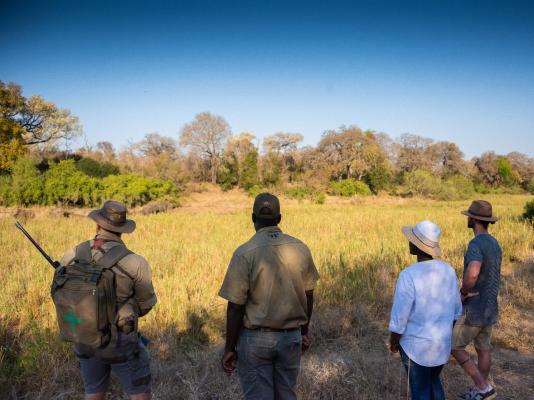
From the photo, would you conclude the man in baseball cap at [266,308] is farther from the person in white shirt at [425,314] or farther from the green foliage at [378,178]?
the green foliage at [378,178]

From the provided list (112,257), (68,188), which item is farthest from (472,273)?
(68,188)

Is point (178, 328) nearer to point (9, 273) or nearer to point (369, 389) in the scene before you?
point (369, 389)

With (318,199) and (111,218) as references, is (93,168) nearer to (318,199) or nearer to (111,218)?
(318,199)

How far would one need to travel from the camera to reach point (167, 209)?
22.2 meters

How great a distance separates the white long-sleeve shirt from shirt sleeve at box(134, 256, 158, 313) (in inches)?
65.0

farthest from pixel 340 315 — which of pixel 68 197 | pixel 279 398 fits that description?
pixel 68 197

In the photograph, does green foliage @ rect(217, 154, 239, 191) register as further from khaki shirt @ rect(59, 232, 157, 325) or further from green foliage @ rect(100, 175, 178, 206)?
khaki shirt @ rect(59, 232, 157, 325)

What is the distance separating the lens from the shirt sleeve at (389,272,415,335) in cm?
234

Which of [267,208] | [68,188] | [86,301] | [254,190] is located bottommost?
[254,190]

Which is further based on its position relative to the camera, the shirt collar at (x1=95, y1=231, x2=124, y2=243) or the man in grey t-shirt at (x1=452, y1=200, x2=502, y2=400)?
the man in grey t-shirt at (x1=452, y1=200, x2=502, y2=400)

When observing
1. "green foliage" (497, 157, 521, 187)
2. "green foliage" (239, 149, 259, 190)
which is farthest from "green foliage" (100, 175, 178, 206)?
"green foliage" (497, 157, 521, 187)

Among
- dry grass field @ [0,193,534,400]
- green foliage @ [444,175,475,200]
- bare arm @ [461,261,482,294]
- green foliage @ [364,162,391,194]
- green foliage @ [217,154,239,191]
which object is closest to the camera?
bare arm @ [461,261,482,294]

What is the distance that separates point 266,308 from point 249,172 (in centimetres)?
3124

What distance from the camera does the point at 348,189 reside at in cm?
3325
